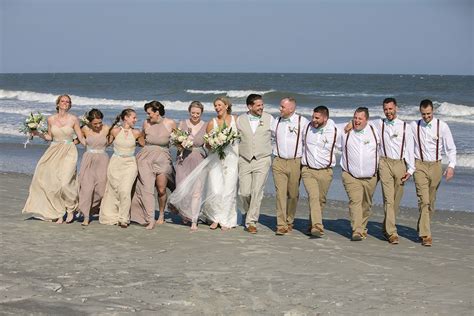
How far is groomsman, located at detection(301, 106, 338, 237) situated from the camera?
9812 millimetres

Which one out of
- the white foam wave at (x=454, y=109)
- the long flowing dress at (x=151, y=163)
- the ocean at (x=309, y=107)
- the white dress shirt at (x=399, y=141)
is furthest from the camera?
the white foam wave at (x=454, y=109)

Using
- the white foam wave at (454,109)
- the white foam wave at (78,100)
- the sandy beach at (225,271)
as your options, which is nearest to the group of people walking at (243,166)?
the sandy beach at (225,271)

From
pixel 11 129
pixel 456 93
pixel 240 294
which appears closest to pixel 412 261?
pixel 240 294

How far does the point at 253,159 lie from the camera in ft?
33.2

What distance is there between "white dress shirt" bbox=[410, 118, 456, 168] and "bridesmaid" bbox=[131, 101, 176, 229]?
3.20m

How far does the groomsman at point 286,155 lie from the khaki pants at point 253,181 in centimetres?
15

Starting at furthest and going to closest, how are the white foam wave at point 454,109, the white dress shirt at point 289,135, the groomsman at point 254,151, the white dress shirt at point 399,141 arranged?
the white foam wave at point 454,109 → the groomsman at point 254,151 → the white dress shirt at point 289,135 → the white dress shirt at point 399,141

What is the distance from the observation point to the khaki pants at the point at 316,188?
9.82 metres

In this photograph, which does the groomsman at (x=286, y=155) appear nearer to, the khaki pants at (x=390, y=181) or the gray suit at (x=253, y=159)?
the gray suit at (x=253, y=159)

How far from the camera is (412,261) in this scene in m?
8.72

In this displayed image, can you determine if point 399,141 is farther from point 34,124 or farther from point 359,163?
point 34,124

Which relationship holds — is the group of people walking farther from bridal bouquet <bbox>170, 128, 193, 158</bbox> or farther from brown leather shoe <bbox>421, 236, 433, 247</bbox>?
bridal bouquet <bbox>170, 128, 193, 158</bbox>

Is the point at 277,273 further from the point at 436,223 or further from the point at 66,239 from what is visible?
the point at 436,223

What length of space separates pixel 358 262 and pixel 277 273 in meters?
1.10
